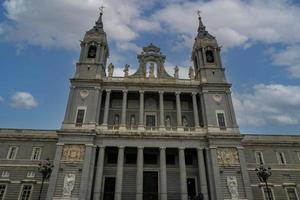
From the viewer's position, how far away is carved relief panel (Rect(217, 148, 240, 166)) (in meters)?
30.4

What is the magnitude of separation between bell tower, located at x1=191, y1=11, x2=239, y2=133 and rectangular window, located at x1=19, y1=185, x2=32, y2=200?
76.7 ft

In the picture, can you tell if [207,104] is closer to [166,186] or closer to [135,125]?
[135,125]

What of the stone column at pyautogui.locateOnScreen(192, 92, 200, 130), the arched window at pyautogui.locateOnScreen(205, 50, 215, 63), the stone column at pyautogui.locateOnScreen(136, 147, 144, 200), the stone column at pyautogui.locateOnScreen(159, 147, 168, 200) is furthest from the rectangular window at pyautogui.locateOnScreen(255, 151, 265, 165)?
the stone column at pyautogui.locateOnScreen(136, 147, 144, 200)

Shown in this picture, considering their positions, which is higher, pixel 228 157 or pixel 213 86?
pixel 213 86

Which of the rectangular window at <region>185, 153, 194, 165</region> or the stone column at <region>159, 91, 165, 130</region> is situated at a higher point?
the stone column at <region>159, 91, 165, 130</region>

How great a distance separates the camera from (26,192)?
3144 centimetres

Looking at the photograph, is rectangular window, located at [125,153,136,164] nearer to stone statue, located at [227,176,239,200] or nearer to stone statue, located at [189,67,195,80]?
stone statue, located at [227,176,239,200]

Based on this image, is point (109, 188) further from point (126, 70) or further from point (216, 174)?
point (126, 70)

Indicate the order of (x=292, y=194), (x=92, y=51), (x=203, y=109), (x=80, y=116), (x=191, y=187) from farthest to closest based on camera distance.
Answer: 1. (x=92, y=51)
2. (x=203, y=109)
3. (x=80, y=116)
4. (x=292, y=194)
5. (x=191, y=187)

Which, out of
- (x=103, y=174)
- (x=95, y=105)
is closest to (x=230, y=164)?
(x=103, y=174)

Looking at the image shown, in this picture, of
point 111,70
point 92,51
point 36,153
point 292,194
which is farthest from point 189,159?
point 92,51

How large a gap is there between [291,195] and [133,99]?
24.4m

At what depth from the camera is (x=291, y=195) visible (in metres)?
32.8

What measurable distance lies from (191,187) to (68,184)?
14.5 meters
